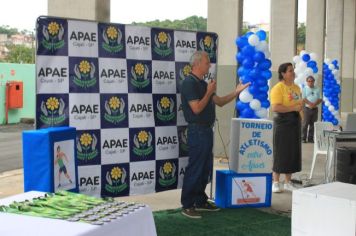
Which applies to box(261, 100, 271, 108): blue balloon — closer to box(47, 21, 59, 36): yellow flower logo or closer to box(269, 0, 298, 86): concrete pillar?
box(47, 21, 59, 36): yellow flower logo

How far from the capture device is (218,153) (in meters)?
8.47

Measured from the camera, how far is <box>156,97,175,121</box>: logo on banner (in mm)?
4840

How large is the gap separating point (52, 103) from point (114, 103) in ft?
1.96

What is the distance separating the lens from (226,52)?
8.57 metres

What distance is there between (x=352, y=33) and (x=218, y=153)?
46.5 feet

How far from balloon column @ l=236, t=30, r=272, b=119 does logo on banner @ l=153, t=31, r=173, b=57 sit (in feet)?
4.53

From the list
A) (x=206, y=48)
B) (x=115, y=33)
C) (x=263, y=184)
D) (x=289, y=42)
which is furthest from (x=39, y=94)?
(x=289, y=42)

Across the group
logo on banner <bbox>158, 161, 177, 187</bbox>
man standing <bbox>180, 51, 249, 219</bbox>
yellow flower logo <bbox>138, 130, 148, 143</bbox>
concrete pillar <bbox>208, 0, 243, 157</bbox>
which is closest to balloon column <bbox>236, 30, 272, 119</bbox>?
man standing <bbox>180, 51, 249, 219</bbox>

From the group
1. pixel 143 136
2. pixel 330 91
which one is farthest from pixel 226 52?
pixel 330 91

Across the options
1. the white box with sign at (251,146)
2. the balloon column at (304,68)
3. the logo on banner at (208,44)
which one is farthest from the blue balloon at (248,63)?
the balloon column at (304,68)

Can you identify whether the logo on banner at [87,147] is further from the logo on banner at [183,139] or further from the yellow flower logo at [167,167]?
the logo on banner at [183,139]

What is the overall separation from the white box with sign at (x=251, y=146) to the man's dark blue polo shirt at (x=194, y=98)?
475 mm

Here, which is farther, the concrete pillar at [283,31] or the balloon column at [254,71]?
the concrete pillar at [283,31]

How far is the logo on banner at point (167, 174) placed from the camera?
4.94 metres
